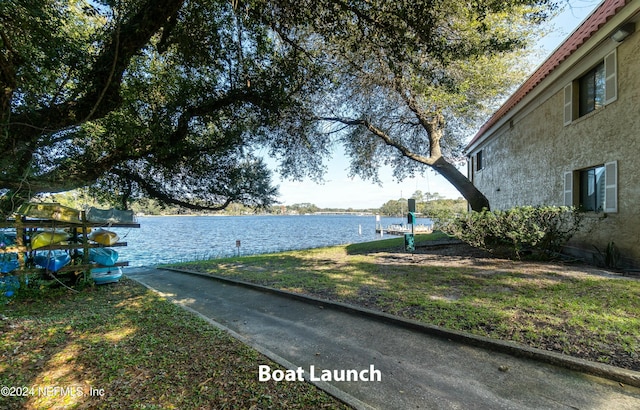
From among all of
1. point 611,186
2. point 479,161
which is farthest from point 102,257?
point 479,161

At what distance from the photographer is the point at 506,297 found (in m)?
5.38

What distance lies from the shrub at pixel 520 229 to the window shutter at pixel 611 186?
797mm

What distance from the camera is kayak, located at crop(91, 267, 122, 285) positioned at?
7746 mm

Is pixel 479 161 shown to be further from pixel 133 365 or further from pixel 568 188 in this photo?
pixel 133 365

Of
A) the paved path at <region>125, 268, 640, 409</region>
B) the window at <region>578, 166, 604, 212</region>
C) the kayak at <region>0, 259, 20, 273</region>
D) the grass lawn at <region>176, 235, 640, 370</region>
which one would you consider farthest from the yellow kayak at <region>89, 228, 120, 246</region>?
the window at <region>578, 166, 604, 212</region>

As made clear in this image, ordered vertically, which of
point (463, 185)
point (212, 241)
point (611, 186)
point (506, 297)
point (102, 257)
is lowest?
point (212, 241)

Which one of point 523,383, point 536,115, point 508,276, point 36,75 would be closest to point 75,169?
point 36,75

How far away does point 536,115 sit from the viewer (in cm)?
1180

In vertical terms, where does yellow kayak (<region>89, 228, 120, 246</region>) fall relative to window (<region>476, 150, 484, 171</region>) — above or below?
below

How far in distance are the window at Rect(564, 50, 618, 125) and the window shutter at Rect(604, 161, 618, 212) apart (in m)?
1.80

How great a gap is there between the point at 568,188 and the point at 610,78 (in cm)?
344

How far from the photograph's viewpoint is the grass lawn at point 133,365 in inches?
103

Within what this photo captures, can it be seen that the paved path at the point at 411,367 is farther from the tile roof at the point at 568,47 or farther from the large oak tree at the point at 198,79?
the tile roof at the point at 568,47

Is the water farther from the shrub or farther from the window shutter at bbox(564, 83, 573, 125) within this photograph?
the window shutter at bbox(564, 83, 573, 125)
